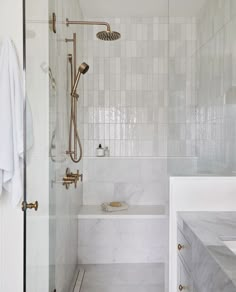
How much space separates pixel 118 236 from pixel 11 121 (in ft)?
6.32

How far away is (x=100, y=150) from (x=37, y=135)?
77.5 inches

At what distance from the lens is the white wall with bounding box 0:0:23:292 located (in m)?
1.59

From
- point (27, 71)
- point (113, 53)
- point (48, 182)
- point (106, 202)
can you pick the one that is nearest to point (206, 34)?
point (27, 71)

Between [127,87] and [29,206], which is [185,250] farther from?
[127,87]

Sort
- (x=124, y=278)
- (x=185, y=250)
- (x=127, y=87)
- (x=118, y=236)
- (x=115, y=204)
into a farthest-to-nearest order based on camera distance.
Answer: (x=127, y=87) → (x=115, y=204) → (x=118, y=236) → (x=124, y=278) → (x=185, y=250)

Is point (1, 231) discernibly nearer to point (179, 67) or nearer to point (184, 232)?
point (184, 232)

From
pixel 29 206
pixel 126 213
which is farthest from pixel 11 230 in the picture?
pixel 126 213

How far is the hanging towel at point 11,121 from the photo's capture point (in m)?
1.50

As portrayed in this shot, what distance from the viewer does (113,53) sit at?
3.37m

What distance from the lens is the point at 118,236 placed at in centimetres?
293

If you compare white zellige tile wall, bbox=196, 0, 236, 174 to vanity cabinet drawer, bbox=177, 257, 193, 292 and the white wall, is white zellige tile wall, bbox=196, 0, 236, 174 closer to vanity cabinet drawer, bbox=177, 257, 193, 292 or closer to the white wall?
vanity cabinet drawer, bbox=177, 257, 193, 292

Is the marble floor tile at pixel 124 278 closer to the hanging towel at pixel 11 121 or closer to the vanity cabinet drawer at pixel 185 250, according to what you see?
the vanity cabinet drawer at pixel 185 250

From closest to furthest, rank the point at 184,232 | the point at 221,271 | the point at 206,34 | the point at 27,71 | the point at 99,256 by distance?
the point at 221,271, the point at 27,71, the point at 184,232, the point at 206,34, the point at 99,256

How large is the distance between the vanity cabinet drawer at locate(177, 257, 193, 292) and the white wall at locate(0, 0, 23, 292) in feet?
3.25
